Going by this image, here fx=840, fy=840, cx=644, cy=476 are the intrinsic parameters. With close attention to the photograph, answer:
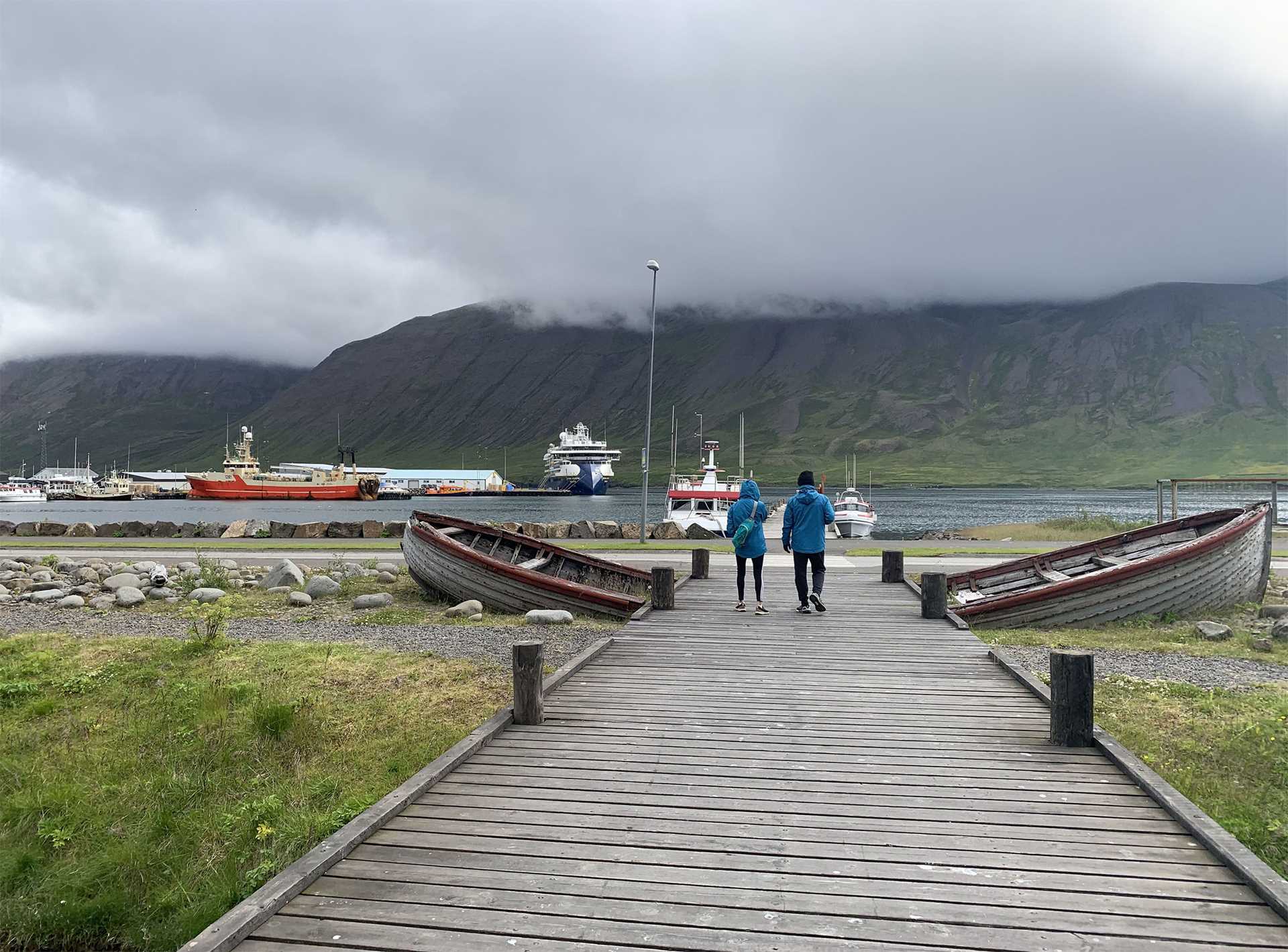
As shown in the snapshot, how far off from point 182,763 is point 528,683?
4.12 meters

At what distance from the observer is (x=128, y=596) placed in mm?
18047

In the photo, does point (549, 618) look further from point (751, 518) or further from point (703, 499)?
point (703, 499)

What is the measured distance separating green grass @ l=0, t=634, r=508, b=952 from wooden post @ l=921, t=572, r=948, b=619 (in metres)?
6.47

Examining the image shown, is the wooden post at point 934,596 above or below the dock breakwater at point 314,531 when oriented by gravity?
above

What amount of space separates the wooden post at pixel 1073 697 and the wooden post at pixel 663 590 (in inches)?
292

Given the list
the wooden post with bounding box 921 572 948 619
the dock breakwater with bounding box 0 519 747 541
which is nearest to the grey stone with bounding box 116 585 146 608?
the wooden post with bounding box 921 572 948 619

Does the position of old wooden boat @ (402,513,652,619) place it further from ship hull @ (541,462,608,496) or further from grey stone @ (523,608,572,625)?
ship hull @ (541,462,608,496)

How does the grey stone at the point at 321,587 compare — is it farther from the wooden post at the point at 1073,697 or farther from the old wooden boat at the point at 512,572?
the wooden post at the point at 1073,697

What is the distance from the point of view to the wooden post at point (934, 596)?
12680 mm

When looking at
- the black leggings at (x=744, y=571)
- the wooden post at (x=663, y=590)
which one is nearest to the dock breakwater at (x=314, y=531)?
the wooden post at (x=663, y=590)

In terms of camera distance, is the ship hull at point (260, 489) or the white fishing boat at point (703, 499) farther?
the ship hull at point (260, 489)

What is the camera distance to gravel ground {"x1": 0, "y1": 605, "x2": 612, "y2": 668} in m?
13.3

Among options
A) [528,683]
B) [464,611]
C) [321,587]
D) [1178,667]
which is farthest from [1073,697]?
[321,587]

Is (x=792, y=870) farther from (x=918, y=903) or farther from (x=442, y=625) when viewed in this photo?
(x=442, y=625)
